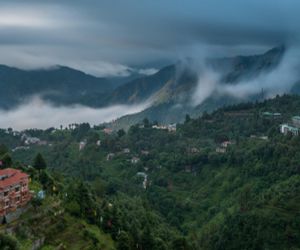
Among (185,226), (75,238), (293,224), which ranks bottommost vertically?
(185,226)

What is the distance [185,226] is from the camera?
5866cm

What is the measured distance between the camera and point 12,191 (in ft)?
106

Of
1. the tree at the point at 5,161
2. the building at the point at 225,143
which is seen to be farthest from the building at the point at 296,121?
the tree at the point at 5,161

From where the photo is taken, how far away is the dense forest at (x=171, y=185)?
3441 centimetres

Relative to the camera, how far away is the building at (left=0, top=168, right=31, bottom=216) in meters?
31.4

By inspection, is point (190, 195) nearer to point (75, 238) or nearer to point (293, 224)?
point (293, 224)

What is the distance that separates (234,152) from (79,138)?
51.2 meters

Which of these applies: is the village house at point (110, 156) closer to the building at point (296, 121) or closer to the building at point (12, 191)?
the building at point (296, 121)

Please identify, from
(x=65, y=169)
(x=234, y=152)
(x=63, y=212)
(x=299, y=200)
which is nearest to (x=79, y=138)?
(x=65, y=169)

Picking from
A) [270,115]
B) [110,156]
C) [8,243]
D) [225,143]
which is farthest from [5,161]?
[270,115]

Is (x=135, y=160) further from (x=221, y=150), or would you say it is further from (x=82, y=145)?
(x=82, y=145)

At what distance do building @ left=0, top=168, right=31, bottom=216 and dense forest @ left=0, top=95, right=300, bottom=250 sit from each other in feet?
2.91

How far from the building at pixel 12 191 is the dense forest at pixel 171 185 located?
0.89 m

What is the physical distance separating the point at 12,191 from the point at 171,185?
4345cm
